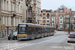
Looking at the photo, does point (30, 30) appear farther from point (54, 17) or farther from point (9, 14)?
point (54, 17)

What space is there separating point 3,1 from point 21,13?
12.0 meters

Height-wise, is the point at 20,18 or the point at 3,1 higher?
the point at 3,1

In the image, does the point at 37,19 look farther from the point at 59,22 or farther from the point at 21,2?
the point at 59,22

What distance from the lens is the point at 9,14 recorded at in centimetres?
5150

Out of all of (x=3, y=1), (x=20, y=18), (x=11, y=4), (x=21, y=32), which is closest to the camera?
(x=21, y=32)

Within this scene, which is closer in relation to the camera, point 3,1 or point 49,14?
point 3,1

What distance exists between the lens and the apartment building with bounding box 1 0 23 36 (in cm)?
4906

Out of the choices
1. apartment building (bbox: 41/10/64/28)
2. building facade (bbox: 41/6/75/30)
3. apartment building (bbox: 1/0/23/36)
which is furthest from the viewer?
apartment building (bbox: 41/10/64/28)

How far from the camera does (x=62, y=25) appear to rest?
131250 mm

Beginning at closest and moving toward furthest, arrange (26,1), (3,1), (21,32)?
(21,32) → (3,1) → (26,1)

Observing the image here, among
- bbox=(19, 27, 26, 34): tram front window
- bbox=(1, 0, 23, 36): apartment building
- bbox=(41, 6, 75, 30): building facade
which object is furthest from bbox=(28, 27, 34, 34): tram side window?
bbox=(41, 6, 75, 30): building facade

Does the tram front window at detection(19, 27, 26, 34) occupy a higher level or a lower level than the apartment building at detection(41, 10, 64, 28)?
lower

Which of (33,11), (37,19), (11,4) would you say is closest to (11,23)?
(11,4)

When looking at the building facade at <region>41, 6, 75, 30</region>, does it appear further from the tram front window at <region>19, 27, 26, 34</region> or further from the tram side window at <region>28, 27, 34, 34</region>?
the tram front window at <region>19, 27, 26, 34</region>
